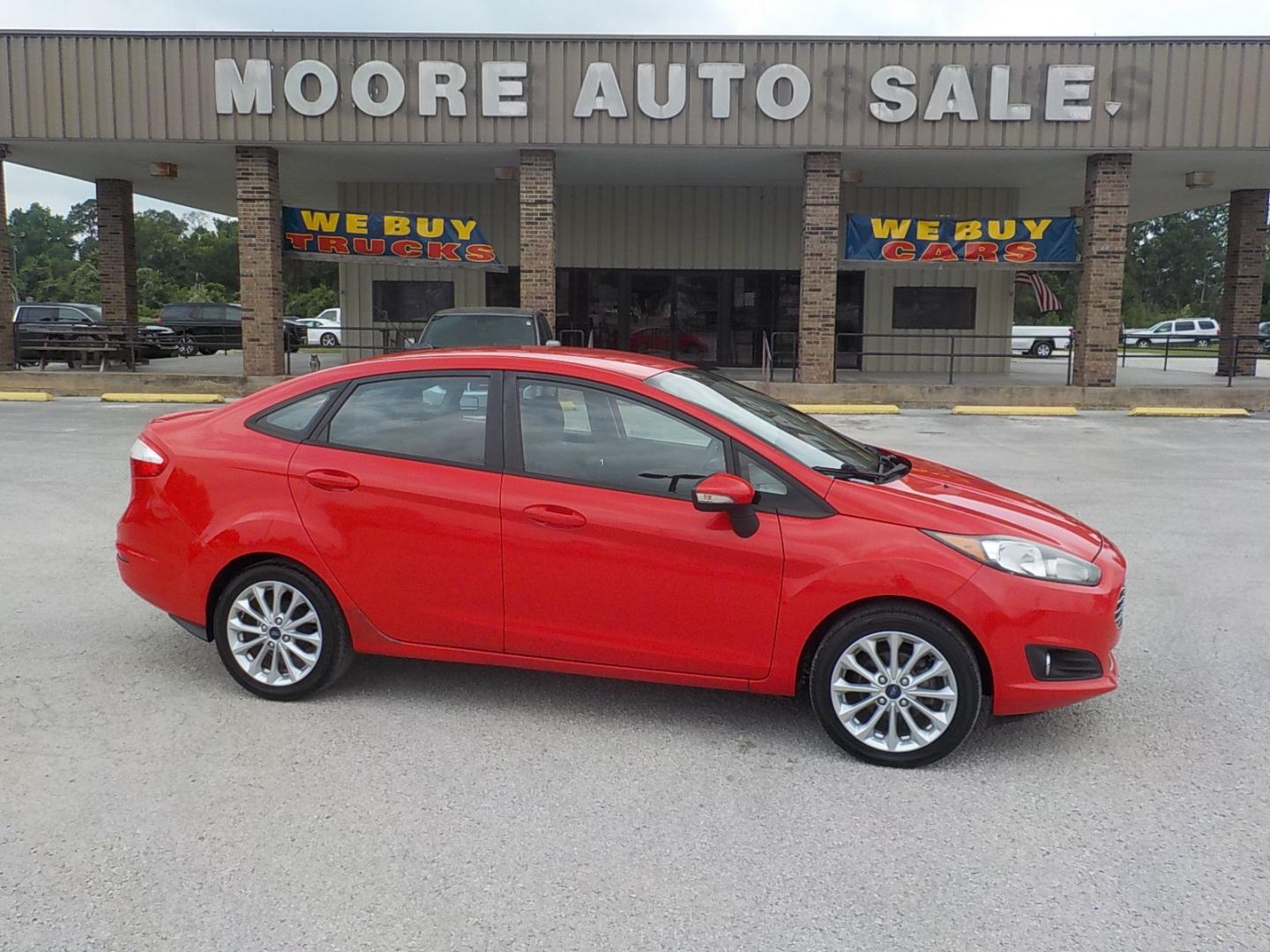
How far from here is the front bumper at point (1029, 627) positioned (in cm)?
398

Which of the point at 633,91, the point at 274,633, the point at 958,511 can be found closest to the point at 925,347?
the point at 633,91

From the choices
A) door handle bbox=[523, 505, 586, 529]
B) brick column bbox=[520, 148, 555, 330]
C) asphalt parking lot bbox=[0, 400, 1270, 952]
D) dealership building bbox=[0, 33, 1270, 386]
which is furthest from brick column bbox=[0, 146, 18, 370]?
door handle bbox=[523, 505, 586, 529]

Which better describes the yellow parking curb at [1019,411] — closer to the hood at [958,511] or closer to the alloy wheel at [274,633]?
the hood at [958,511]

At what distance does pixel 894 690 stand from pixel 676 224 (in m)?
21.9

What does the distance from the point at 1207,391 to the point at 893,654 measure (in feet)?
60.5

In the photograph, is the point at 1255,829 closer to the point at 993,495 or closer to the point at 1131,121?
the point at 993,495

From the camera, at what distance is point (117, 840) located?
3512mm

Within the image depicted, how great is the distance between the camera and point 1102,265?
750 inches

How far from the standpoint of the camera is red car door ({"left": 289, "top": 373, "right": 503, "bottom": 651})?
443cm

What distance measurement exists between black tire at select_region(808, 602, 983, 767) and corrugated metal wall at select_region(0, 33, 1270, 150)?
15.6 m

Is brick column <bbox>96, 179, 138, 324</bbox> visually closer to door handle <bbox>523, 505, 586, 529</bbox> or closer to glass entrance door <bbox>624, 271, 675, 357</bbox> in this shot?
glass entrance door <bbox>624, 271, 675, 357</bbox>

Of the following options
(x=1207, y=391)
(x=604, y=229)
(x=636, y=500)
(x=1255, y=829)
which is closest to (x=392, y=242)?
(x=604, y=229)

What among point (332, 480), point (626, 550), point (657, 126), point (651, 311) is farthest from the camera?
point (651, 311)

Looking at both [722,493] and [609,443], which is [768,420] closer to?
[609,443]
